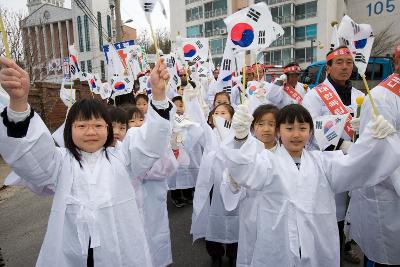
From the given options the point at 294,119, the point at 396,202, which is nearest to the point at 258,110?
the point at 294,119

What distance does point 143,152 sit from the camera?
194 cm

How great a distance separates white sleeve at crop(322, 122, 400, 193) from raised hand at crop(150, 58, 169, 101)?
45.9 inches

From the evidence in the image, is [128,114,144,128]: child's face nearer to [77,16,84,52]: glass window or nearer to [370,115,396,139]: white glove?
[370,115,396,139]: white glove

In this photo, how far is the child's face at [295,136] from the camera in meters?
2.15

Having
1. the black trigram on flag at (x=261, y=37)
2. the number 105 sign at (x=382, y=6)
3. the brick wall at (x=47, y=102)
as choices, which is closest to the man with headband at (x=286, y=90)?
the black trigram on flag at (x=261, y=37)

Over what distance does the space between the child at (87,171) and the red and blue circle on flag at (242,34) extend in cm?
87

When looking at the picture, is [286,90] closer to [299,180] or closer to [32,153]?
[299,180]

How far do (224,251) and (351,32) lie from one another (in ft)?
7.72

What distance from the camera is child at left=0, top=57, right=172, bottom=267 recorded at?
1.58m

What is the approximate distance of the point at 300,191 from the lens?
203 centimetres

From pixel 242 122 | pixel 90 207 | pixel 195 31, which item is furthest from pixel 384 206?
pixel 195 31

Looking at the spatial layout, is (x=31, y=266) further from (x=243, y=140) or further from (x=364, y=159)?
(x=364, y=159)

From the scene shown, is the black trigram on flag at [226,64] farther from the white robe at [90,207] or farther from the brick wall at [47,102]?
the brick wall at [47,102]

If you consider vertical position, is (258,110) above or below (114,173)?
above
